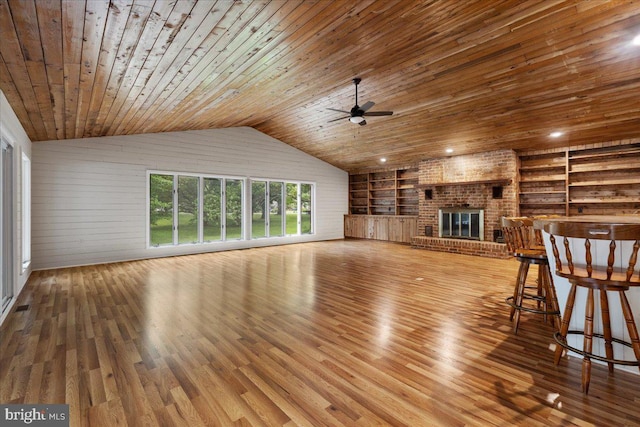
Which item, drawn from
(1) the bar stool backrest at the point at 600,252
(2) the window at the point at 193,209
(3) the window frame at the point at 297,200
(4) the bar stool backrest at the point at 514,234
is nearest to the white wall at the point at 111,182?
(2) the window at the point at 193,209

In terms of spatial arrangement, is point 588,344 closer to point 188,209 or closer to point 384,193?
point 188,209

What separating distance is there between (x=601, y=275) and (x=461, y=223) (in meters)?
6.57

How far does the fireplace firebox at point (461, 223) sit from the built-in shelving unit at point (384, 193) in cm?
154

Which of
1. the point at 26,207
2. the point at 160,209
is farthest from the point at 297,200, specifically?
the point at 26,207

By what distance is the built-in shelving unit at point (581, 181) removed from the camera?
6250mm

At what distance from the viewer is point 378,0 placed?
2922mm

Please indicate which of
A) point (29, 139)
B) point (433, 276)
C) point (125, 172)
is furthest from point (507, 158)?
point (29, 139)

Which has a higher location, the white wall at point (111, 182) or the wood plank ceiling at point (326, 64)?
the wood plank ceiling at point (326, 64)

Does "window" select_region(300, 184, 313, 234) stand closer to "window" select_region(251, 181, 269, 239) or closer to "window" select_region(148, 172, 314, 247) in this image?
"window" select_region(148, 172, 314, 247)

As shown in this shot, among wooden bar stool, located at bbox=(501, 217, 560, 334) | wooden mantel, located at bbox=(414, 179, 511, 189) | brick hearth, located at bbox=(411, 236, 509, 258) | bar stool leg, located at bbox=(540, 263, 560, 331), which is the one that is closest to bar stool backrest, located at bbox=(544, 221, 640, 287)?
wooden bar stool, located at bbox=(501, 217, 560, 334)

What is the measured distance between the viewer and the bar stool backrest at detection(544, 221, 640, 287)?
179 cm

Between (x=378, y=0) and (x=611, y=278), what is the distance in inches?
118

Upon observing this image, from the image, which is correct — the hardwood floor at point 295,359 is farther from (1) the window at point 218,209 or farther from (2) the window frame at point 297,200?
(2) the window frame at point 297,200

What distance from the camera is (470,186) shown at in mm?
8195
